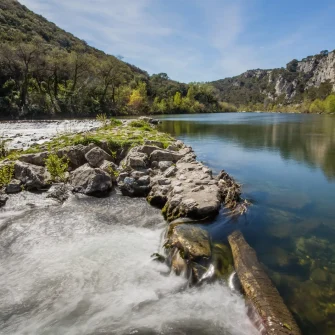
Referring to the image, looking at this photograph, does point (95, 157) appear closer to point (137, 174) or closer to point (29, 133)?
point (137, 174)

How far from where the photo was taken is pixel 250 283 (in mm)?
6348

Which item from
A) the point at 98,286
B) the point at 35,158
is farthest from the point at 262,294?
the point at 35,158

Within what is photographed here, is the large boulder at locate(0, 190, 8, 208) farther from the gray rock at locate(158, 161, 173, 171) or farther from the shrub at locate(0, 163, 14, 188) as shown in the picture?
the gray rock at locate(158, 161, 173, 171)

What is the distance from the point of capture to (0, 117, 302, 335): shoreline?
24.8ft

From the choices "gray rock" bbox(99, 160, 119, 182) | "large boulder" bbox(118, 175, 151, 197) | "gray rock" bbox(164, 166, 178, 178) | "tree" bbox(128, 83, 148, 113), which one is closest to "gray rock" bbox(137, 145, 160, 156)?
"gray rock" bbox(99, 160, 119, 182)

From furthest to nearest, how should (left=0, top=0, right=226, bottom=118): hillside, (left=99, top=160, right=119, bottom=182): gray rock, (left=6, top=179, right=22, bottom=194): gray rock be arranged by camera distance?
1. (left=0, top=0, right=226, bottom=118): hillside
2. (left=99, top=160, right=119, bottom=182): gray rock
3. (left=6, top=179, right=22, bottom=194): gray rock

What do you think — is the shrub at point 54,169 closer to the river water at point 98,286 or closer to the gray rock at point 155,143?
the river water at point 98,286

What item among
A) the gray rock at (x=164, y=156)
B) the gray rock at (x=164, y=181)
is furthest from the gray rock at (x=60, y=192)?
the gray rock at (x=164, y=156)

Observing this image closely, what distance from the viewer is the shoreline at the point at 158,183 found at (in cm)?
755

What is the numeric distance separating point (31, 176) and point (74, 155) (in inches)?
129

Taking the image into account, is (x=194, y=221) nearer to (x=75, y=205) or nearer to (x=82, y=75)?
(x=75, y=205)

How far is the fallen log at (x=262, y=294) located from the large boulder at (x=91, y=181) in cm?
781

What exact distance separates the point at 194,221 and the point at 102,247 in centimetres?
346

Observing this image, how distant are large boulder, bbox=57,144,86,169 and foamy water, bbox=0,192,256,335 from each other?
6.01 meters
